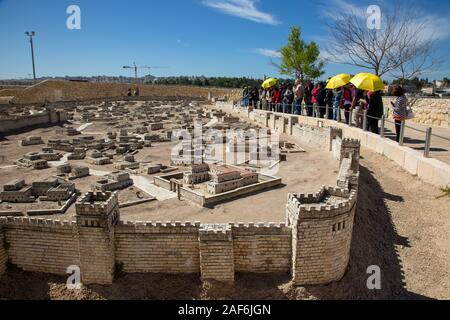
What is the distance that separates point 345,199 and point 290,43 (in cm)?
3908

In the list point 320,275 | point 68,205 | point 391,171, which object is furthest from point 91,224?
point 391,171

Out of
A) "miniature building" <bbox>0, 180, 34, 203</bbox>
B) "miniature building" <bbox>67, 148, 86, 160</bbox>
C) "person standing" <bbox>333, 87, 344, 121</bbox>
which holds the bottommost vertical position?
"miniature building" <bbox>0, 180, 34, 203</bbox>

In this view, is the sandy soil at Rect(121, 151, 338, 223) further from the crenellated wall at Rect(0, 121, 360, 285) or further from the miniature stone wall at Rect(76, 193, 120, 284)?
the miniature stone wall at Rect(76, 193, 120, 284)

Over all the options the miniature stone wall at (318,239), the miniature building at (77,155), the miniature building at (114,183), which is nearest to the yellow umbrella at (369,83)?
the miniature stone wall at (318,239)

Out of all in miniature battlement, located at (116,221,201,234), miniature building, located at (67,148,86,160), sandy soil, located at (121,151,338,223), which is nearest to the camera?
miniature battlement, located at (116,221,201,234)

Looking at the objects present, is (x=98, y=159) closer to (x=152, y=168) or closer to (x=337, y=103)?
(x=152, y=168)

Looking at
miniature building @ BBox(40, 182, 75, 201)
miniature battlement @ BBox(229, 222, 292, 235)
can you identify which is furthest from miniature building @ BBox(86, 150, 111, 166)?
miniature battlement @ BBox(229, 222, 292, 235)

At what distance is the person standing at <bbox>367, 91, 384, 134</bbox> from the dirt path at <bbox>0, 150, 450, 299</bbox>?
6.56 meters

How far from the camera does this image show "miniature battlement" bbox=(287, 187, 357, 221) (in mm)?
8867

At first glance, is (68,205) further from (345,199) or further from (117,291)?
(345,199)

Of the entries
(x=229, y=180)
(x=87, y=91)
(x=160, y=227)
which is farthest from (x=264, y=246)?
(x=87, y=91)

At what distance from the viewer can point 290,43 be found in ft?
150

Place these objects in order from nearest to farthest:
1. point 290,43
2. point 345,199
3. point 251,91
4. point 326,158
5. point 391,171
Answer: point 345,199 < point 391,171 < point 326,158 < point 251,91 < point 290,43

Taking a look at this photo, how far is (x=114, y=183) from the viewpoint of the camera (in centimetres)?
1544
